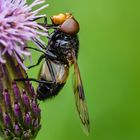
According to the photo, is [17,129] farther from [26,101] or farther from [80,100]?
[80,100]

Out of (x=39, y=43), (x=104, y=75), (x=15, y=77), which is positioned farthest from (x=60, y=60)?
(x=104, y=75)

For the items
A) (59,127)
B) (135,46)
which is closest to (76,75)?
(59,127)

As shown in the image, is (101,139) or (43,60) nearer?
(43,60)

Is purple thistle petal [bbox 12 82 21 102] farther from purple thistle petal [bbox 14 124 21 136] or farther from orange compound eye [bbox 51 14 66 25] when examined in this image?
orange compound eye [bbox 51 14 66 25]

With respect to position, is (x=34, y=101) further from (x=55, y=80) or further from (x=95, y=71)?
(x=95, y=71)

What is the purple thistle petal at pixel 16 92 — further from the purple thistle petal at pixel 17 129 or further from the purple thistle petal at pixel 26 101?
the purple thistle petal at pixel 17 129

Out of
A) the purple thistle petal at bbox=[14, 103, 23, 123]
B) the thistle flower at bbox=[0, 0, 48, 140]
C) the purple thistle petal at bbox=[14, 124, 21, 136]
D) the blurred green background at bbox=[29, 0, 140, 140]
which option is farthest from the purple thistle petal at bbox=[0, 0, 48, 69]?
the blurred green background at bbox=[29, 0, 140, 140]
